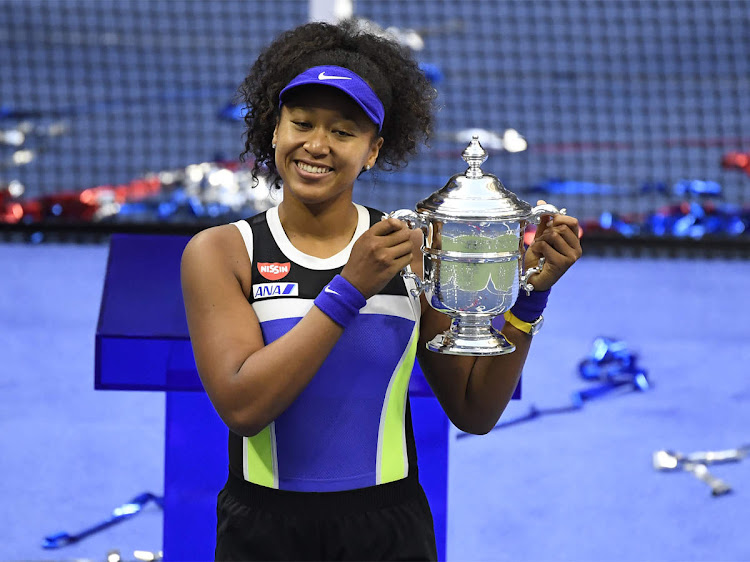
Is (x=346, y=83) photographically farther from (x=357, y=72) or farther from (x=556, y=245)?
(x=556, y=245)

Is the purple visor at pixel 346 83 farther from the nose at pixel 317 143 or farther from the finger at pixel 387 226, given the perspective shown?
the finger at pixel 387 226

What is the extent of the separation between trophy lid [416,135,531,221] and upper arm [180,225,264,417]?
13.5 inches

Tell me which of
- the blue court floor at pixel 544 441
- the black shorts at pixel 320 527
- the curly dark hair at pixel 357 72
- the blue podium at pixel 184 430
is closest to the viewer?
the black shorts at pixel 320 527

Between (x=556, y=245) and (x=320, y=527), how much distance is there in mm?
636

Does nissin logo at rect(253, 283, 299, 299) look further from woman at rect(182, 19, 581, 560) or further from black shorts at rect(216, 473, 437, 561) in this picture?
black shorts at rect(216, 473, 437, 561)

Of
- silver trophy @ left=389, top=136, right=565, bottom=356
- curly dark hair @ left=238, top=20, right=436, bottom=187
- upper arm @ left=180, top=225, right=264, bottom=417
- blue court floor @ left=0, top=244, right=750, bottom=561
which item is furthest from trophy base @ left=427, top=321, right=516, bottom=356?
blue court floor @ left=0, top=244, right=750, bottom=561

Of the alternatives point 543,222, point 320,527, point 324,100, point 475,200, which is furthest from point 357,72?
point 320,527

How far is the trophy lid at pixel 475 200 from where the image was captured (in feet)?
6.80

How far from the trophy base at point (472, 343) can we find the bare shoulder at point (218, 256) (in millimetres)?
351

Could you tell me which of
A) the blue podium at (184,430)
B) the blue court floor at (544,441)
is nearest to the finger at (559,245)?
the blue podium at (184,430)

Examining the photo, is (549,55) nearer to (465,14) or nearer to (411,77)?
(465,14)

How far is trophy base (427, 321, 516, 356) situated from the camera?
82.1 inches

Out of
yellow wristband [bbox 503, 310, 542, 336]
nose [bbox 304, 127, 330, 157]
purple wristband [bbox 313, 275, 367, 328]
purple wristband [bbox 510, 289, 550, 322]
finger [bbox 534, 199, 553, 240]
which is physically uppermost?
nose [bbox 304, 127, 330, 157]

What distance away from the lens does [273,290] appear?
84.4 inches
